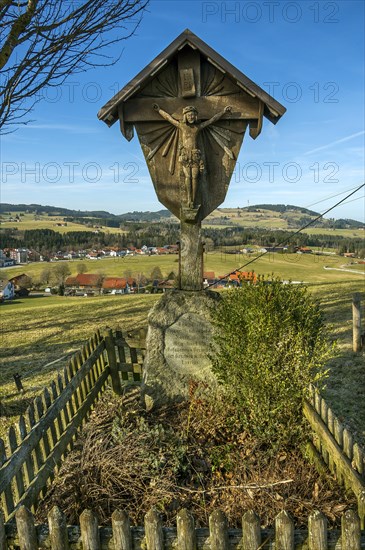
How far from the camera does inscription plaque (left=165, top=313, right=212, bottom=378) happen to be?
19.2 ft

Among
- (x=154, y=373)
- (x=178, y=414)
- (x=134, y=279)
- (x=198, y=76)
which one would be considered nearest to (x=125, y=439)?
(x=178, y=414)

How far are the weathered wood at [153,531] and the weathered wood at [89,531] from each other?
0.35 metres

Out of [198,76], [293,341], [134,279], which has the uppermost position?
[198,76]

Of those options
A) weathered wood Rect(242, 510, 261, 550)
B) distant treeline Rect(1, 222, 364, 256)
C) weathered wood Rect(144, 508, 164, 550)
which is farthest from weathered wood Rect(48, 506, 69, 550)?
distant treeline Rect(1, 222, 364, 256)

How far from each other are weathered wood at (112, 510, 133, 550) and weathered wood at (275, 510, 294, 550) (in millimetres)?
1000

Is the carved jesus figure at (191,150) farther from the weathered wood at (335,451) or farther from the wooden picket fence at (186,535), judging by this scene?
the wooden picket fence at (186,535)

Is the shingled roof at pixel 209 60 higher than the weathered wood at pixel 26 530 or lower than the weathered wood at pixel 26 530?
higher

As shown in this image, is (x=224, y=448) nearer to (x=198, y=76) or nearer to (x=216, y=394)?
(x=216, y=394)

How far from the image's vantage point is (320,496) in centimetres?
362

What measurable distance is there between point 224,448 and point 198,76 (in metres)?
5.34

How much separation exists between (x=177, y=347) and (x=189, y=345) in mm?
197

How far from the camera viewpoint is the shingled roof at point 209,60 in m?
5.55

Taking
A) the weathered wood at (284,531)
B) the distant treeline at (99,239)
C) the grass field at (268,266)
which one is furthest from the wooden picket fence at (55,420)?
the distant treeline at (99,239)

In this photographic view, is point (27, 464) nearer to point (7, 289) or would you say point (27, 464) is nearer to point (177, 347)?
point (177, 347)
